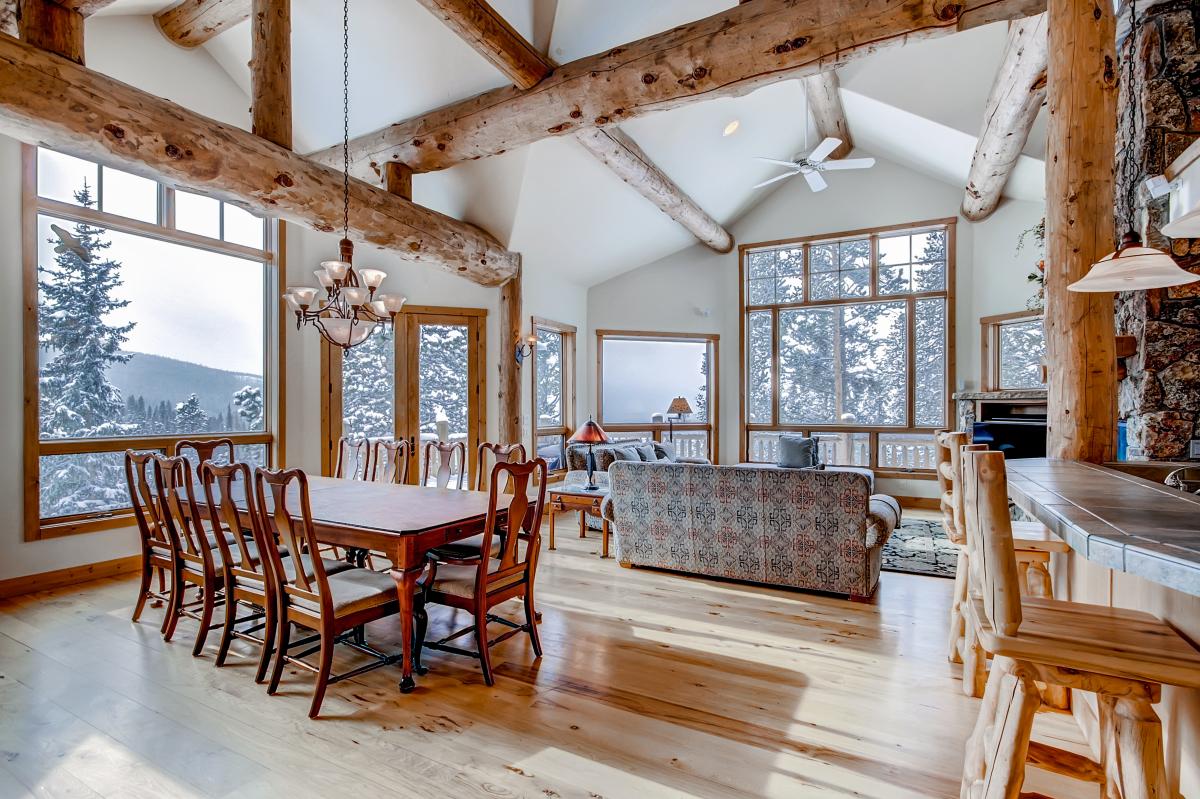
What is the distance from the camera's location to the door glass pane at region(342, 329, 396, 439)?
6.04 meters

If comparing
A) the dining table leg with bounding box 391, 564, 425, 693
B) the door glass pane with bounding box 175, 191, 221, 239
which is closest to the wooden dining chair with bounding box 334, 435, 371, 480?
the dining table leg with bounding box 391, 564, 425, 693

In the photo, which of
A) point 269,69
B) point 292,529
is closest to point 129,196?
point 269,69

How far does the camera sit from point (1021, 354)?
677 centimetres

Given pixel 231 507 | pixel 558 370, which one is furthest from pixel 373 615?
pixel 558 370

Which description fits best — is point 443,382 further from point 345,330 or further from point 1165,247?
point 1165,247

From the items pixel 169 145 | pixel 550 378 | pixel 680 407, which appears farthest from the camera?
pixel 680 407

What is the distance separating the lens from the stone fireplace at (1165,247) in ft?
11.1

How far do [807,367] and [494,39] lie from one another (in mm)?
5941

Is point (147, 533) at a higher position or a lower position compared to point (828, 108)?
lower

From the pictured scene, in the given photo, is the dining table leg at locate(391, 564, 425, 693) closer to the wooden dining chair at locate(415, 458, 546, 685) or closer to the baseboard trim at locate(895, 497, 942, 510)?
the wooden dining chair at locate(415, 458, 546, 685)

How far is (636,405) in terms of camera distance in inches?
341

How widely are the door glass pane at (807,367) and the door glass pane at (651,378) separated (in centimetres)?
113

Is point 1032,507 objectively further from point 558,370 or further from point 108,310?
point 558,370

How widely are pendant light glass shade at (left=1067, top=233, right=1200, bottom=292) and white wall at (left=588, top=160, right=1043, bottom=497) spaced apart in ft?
17.4
